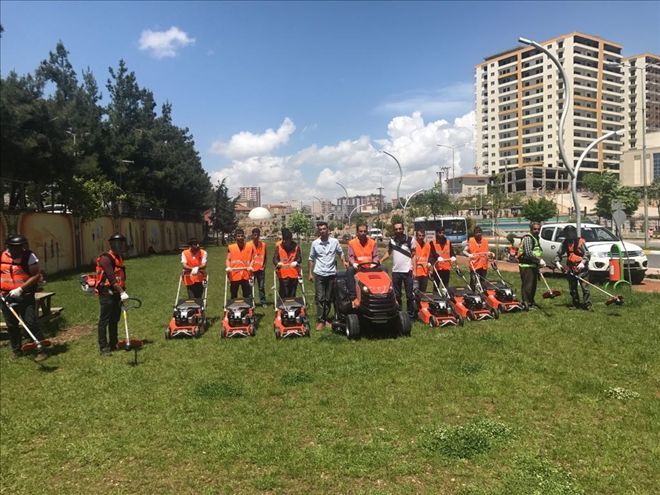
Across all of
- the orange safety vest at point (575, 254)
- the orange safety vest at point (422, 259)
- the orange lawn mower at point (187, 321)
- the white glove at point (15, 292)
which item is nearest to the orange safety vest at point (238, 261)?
the orange lawn mower at point (187, 321)

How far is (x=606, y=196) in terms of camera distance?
6406 cm

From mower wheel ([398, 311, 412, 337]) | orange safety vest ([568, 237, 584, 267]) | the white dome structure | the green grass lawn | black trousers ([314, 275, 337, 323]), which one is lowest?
the green grass lawn

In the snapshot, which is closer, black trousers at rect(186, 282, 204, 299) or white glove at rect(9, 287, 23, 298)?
white glove at rect(9, 287, 23, 298)

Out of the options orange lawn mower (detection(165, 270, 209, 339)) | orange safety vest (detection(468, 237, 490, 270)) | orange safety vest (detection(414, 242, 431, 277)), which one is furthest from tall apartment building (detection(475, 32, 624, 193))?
orange lawn mower (detection(165, 270, 209, 339))

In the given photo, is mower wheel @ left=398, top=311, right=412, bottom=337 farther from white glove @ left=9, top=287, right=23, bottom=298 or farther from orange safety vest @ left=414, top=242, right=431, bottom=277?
white glove @ left=9, top=287, right=23, bottom=298

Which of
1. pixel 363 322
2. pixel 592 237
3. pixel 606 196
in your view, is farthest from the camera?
pixel 606 196

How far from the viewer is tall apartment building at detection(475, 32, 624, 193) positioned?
10525 centimetres

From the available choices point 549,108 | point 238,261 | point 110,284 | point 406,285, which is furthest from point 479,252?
point 549,108

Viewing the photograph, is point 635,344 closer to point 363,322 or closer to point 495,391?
point 495,391

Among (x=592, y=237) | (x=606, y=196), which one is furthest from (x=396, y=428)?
(x=606, y=196)

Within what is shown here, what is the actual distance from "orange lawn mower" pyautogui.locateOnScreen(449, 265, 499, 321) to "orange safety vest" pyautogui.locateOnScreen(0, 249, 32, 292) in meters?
7.43

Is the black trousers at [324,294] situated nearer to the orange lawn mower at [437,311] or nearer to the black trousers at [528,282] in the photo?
the orange lawn mower at [437,311]

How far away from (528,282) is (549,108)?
110208 mm

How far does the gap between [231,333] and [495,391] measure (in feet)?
15.6
